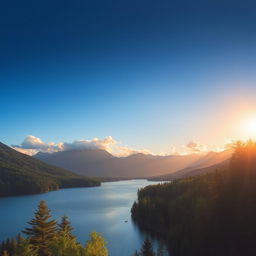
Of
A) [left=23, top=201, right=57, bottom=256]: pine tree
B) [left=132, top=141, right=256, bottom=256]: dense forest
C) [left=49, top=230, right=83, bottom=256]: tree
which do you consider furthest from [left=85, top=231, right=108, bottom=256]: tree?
[left=132, top=141, right=256, bottom=256]: dense forest

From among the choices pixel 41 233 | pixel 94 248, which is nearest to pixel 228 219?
pixel 41 233

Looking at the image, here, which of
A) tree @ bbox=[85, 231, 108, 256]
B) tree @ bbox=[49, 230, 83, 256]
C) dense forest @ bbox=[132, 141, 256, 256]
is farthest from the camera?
dense forest @ bbox=[132, 141, 256, 256]

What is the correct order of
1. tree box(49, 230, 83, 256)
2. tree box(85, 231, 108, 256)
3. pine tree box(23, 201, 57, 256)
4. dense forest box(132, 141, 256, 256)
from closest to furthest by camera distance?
tree box(85, 231, 108, 256)
tree box(49, 230, 83, 256)
pine tree box(23, 201, 57, 256)
dense forest box(132, 141, 256, 256)

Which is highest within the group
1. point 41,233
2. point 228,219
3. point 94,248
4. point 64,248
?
point 41,233

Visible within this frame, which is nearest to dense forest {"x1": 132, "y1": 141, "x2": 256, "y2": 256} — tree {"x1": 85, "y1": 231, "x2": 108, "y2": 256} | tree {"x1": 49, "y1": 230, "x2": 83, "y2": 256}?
tree {"x1": 85, "y1": 231, "x2": 108, "y2": 256}

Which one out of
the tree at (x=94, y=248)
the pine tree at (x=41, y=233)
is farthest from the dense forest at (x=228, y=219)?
the pine tree at (x=41, y=233)

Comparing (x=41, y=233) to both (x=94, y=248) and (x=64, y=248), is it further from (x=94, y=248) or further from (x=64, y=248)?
(x=94, y=248)

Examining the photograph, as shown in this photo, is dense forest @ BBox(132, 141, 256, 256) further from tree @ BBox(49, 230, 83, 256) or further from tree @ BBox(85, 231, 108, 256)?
tree @ BBox(49, 230, 83, 256)

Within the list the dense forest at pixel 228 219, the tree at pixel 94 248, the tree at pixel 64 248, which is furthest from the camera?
the dense forest at pixel 228 219

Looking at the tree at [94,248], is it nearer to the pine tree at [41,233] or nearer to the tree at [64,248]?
the tree at [64,248]

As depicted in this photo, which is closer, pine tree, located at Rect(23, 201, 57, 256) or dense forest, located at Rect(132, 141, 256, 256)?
pine tree, located at Rect(23, 201, 57, 256)

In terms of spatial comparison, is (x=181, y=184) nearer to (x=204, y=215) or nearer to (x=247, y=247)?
(x=204, y=215)

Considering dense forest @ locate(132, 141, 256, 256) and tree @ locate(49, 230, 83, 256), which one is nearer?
tree @ locate(49, 230, 83, 256)

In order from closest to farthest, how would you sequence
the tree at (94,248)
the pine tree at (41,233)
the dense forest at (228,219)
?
1. the tree at (94,248)
2. the pine tree at (41,233)
3. the dense forest at (228,219)
